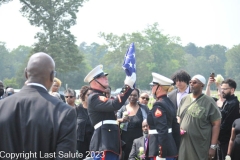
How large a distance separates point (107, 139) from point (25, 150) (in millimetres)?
3148

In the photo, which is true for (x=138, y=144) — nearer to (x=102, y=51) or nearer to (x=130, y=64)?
(x=130, y=64)

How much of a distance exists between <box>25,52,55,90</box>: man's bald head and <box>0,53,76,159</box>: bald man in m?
0.13

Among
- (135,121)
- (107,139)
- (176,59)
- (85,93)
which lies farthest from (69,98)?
(176,59)

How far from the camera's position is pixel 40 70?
11.7 ft

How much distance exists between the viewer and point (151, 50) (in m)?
82.3

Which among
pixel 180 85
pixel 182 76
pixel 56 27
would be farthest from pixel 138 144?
pixel 56 27

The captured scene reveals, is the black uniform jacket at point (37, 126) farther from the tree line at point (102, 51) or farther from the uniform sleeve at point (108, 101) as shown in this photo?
the tree line at point (102, 51)

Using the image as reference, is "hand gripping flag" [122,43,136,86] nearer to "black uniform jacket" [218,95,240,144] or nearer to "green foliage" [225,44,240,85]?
"black uniform jacket" [218,95,240,144]

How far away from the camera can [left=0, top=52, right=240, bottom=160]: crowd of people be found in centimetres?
341

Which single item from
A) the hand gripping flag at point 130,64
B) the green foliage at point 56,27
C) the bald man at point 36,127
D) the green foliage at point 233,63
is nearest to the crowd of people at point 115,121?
the bald man at point 36,127

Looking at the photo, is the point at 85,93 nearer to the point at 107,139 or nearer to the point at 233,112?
the point at 107,139

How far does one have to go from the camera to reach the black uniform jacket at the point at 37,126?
3.38 metres

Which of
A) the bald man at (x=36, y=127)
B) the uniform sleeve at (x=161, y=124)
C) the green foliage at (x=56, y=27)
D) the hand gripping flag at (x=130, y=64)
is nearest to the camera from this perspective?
the bald man at (x=36, y=127)

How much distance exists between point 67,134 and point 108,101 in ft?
9.54
